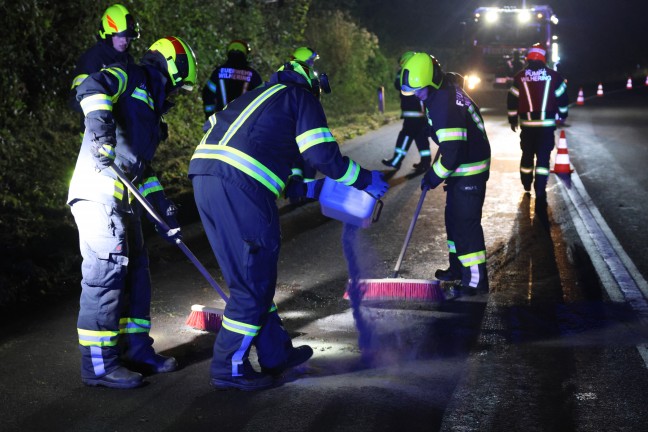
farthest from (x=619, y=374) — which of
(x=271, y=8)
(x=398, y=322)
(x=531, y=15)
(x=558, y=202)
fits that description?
(x=531, y=15)

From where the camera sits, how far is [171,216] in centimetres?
526

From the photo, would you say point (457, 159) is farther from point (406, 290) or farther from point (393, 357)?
point (393, 357)

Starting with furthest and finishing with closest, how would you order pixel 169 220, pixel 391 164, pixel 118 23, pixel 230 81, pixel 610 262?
1. pixel 391 164
2. pixel 230 81
3. pixel 610 262
4. pixel 118 23
5. pixel 169 220

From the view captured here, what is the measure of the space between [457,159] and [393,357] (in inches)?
73.2

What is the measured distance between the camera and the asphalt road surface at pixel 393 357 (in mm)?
4270

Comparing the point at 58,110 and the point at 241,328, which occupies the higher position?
the point at 58,110

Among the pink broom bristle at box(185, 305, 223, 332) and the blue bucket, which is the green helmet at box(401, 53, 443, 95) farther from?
the pink broom bristle at box(185, 305, 223, 332)

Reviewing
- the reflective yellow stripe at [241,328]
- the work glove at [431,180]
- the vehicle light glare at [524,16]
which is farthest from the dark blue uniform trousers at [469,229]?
the vehicle light glare at [524,16]

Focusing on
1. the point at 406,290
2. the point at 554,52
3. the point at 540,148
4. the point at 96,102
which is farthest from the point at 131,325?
the point at 554,52

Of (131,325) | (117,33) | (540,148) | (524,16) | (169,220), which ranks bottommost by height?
(131,325)

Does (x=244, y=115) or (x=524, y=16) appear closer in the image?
(x=244, y=115)

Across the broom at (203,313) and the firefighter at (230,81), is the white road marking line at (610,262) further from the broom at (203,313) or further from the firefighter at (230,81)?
the firefighter at (230,81)

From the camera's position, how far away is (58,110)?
1234 centimetres

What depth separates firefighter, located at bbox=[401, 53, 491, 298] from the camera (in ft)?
20.7
